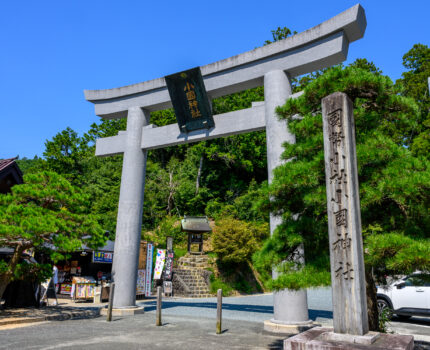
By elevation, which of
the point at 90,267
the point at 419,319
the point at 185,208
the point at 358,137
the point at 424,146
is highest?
the point at 424,146

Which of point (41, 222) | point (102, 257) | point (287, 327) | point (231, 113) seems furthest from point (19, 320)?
point (231, 113)

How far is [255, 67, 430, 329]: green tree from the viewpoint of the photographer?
4176 mm

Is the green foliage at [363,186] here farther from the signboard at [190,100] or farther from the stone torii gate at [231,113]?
the signboard at [190,100]

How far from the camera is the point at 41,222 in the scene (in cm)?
820

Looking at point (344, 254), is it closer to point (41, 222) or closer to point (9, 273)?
point (41, 222)

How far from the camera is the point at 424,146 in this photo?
1930cm

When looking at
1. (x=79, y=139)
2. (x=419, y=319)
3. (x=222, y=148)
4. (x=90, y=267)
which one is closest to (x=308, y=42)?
(x=419, y=319)

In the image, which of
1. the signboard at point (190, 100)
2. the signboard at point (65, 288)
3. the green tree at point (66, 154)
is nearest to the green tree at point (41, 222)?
the signboard at point (190, 100)

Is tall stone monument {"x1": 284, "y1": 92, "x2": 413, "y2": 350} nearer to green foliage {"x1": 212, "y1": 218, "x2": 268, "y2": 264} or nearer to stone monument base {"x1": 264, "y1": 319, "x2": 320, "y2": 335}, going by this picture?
stone monument base {"x1": 264, "y1": 319, "x2": 320, "y2": 335}

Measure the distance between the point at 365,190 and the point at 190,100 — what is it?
22.5 ft

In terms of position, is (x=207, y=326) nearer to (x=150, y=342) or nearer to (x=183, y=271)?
(x=150, y=342)

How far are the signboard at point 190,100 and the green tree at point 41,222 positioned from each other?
153 inches

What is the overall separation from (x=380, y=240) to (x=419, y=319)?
26.9 feet

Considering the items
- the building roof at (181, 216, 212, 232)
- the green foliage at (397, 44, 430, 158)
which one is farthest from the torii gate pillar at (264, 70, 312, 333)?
the green foliage at (397, 44, 430, 158)
